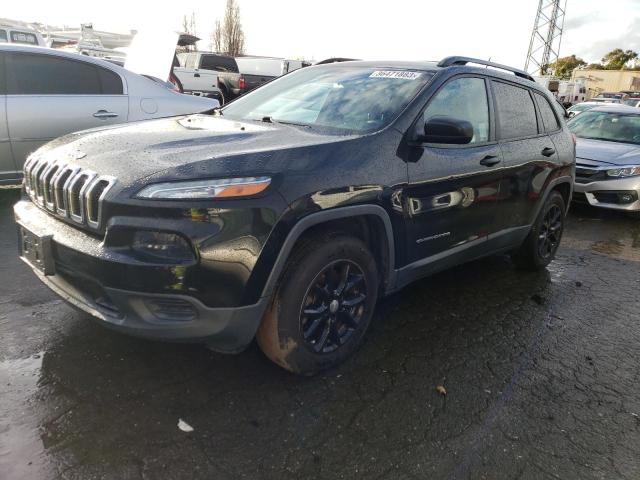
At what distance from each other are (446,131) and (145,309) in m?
1.91

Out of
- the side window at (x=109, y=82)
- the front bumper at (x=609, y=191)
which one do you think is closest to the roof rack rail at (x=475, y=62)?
the front bumper at (x=609, y=191)

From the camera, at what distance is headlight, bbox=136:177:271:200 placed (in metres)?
2.18

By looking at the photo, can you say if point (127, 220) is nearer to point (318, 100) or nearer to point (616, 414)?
point (318, 100)

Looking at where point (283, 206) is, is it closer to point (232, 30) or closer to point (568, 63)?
point (232, 30)

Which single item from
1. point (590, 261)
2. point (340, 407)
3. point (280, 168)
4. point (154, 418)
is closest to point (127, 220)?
point (280, 168)

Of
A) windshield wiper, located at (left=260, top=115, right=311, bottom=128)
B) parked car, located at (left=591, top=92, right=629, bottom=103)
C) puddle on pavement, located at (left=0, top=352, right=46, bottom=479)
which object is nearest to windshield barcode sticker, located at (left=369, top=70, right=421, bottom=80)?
windshield wiper, located at (left=260, top=115, right=311, bottom=128)

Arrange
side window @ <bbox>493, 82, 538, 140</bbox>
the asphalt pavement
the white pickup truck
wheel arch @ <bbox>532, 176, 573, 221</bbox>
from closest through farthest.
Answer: the asphalt pavement, side window @ <bbox>493, 82, 538, 140</bbox>, wheel arch @ <bbox>532, 176, 573, 221</bbox>, the white pickup truck

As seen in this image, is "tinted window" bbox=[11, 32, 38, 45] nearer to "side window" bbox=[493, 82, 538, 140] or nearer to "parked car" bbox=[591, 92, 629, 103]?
"side window" bbox=[493, 82, 538, 140]

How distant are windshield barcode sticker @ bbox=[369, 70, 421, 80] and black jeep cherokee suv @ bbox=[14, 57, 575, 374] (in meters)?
0.02

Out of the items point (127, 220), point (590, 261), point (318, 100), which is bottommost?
point (590, 261)

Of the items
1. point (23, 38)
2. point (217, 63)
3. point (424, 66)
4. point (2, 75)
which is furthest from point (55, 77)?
point (217, 63)

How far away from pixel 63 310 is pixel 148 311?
1.39 metres

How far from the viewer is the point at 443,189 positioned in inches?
126

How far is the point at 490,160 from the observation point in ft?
11.9
